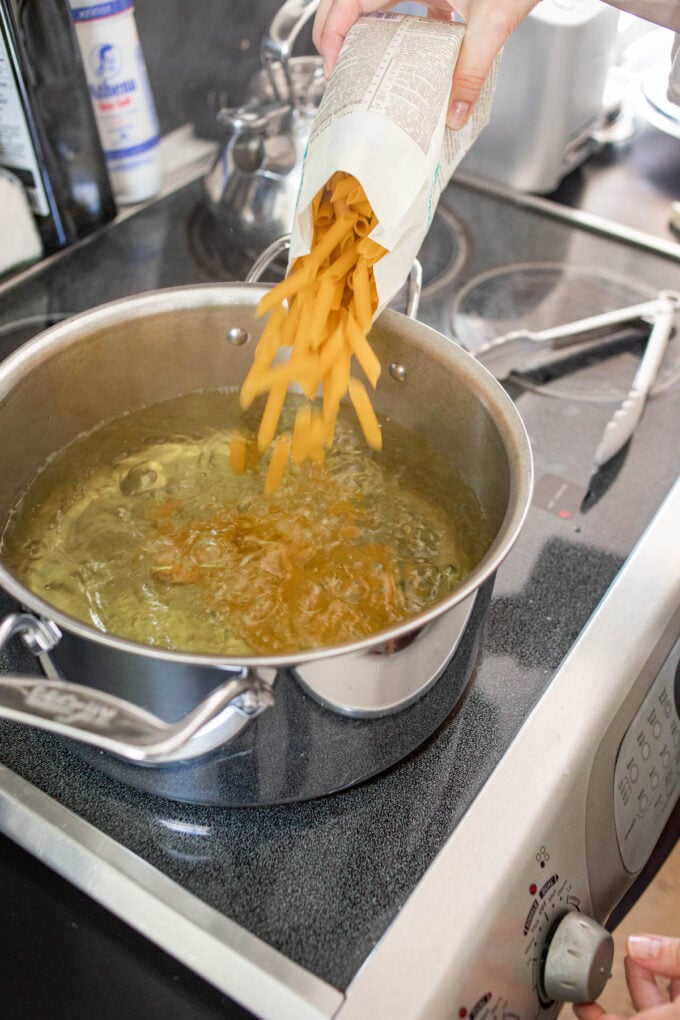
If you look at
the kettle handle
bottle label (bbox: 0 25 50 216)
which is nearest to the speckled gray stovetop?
bottle label (bbox: 0 25 50 216)

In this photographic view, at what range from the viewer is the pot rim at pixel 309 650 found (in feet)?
1.71

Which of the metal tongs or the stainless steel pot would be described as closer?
the stainless steel pot

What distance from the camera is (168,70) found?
1.29 metres

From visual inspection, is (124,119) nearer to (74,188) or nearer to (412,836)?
(74,188)

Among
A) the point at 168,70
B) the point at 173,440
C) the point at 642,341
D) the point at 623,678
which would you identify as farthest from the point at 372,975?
the point at 168,70

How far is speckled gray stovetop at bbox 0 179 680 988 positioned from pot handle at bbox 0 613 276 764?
15cm

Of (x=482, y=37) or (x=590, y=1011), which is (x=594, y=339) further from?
(x=590, y=1011)

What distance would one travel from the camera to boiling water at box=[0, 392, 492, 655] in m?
0.71

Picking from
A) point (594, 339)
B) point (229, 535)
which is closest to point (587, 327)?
point (594, 339)

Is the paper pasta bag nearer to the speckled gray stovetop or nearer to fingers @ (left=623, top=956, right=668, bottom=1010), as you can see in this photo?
the speckled gray stovetop

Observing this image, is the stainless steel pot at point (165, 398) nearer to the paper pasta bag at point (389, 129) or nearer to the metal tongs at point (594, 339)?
the paper pasta bag at point (389, 129)

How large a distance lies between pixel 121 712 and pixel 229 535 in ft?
0.85

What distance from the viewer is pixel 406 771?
2.35ft

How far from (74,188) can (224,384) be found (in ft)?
1.29
